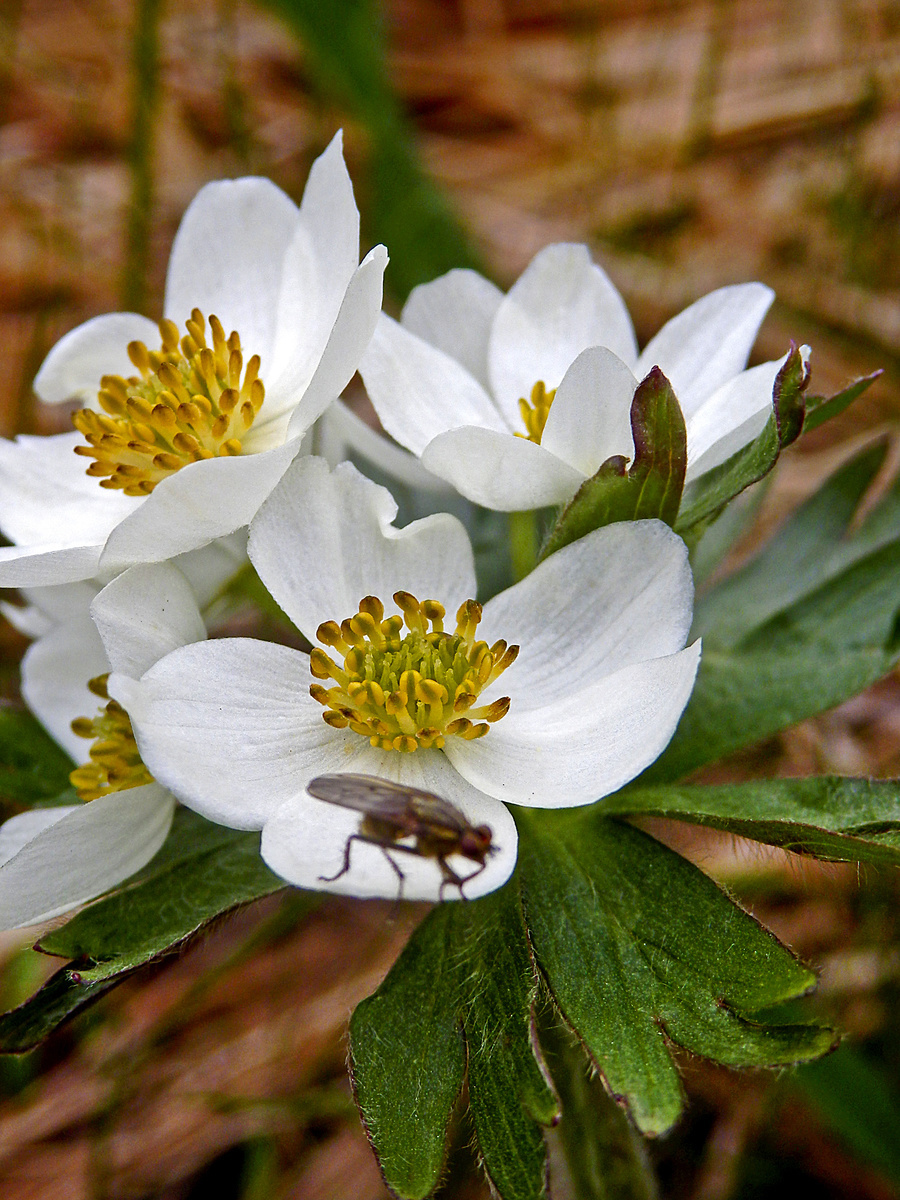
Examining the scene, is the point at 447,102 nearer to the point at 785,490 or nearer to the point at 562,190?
the point at 562,190

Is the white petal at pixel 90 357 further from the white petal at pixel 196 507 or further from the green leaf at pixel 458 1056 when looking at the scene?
the green leaf at pixel 458 1056

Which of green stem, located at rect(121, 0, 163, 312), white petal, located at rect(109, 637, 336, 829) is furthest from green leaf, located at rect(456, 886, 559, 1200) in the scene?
green stem, located at rect(121, 0, 163, 312)

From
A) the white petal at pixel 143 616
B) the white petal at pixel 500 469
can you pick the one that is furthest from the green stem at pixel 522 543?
the white petal at pixel 143 616

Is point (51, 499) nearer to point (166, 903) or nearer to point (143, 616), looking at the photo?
point (143, 616)

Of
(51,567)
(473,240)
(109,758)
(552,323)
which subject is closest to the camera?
(51,567)

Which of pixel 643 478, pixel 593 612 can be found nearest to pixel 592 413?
pixel 643 478
